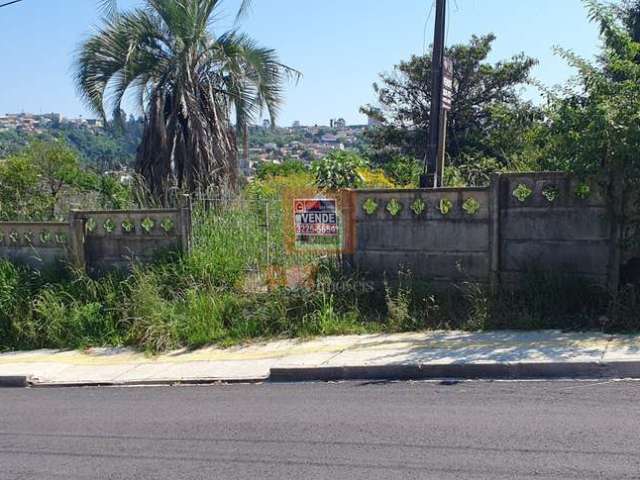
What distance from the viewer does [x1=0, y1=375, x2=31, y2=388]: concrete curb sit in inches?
375

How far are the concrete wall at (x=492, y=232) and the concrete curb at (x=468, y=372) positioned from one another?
2234 mm

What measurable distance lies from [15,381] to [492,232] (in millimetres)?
6494

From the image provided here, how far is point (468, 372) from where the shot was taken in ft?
24.6

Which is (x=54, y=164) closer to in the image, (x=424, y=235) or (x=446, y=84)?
(x=446, y=84)

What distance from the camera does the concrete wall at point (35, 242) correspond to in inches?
488

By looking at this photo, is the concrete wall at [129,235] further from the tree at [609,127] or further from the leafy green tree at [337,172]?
the leafy green tree at [337,172]

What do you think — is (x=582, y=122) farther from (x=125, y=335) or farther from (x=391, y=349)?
(x=125, y=335)

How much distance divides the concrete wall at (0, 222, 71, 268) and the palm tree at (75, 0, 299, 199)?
3271 millimetres

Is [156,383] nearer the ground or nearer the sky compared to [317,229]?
nearer the ground

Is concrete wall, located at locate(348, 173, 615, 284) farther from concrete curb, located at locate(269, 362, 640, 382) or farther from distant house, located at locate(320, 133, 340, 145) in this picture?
distant house, located at locate(320, 133, 340, 145)

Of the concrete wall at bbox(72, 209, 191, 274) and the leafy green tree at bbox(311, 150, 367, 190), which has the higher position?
the leafy green tree at bbox(311, 150, 367, 190)

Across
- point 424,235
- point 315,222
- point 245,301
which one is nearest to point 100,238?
point 245,301

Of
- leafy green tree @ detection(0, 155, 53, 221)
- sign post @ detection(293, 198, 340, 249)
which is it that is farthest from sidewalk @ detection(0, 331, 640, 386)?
leafy green tree @ detection(0, 155, 53, 221)

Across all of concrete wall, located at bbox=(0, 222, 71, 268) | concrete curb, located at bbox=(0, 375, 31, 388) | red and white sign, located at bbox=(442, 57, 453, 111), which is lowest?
concrete curb, located at bbox=(0, 375, 31, 388)
